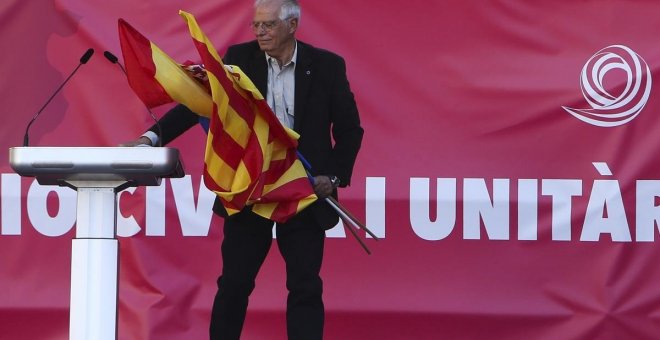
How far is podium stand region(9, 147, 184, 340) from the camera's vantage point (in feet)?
10.2

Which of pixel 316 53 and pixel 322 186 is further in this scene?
pixel 316 53

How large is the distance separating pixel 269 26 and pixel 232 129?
0.44 metres

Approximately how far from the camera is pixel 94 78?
17.8 ft

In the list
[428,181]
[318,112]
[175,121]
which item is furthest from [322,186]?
[428,181]

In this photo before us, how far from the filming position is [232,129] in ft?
13.1

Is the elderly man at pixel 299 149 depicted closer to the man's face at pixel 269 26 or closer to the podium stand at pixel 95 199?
the man's face at pixel 269 26

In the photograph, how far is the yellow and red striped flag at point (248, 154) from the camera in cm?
390

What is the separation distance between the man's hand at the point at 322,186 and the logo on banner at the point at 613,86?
1547 mm

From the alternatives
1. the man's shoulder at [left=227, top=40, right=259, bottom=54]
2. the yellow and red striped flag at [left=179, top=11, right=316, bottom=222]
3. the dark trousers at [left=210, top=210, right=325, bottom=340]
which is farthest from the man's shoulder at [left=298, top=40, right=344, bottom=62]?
the dark trousers at [left=210, top=210, right=325, bottom=340]

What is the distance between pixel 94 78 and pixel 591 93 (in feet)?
7.18

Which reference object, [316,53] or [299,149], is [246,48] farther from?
[299,149]

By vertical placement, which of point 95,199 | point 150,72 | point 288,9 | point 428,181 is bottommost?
point 95,199

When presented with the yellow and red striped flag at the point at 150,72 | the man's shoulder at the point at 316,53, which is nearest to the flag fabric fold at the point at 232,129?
the yellow and red striped flag at the point at 150,72

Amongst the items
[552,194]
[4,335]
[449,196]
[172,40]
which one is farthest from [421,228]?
[4,335]
